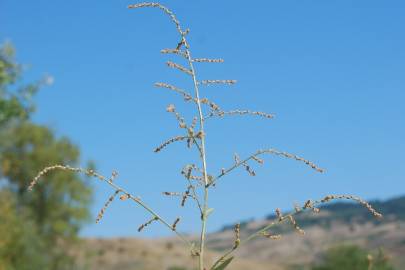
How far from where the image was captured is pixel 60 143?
6197 cm

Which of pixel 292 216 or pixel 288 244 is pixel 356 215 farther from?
pixel 292 216

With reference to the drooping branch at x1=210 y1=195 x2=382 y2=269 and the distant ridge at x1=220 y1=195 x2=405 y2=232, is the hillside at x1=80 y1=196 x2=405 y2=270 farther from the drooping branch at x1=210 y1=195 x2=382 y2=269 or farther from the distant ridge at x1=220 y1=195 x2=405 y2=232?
the drooping branch at x1=210 y1=195 x2=382 y2=269

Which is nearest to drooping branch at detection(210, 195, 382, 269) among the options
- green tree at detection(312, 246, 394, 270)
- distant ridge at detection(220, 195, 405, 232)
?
green tree at detection(312, 246, 394, 270)

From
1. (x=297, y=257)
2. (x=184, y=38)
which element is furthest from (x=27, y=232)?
(x=297, y=257)

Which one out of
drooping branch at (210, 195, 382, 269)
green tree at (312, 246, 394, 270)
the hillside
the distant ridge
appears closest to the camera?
drooping branch at (210, 195, 382, 269)

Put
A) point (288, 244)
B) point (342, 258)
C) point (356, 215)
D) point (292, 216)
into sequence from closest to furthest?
point (292, 216)
point (342, 258)
point (288, 244)
point (356, 215)

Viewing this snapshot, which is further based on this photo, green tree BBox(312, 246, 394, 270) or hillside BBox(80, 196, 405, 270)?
hillside BBox(80, 196, 405, 270)

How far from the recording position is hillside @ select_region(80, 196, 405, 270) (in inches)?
2721

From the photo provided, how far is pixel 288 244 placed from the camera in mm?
121375

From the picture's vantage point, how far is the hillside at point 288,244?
69.1 metres

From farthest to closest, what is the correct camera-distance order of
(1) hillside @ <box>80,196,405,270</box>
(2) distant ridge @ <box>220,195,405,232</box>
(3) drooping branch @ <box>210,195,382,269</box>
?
1. (2) distant ridge @ <box>220,195,405,232</box>
2. (1) hillside @ <box>80,196,405,270</box>
3. (3) drooping branch @ <box>210,195,382,269</box>

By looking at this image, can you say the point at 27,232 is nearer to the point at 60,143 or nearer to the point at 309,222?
the point at 60,143

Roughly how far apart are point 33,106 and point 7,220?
12374mm

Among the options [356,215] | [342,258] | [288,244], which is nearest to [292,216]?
[342,258]
